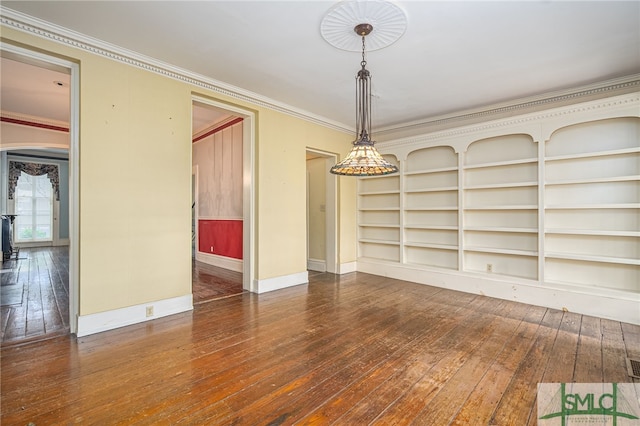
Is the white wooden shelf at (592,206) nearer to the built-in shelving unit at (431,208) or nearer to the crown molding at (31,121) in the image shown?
the built-in shelving unit at (431,208)

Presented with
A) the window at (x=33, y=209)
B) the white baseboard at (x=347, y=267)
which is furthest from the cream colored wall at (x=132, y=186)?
the window at (x=33, y=209)

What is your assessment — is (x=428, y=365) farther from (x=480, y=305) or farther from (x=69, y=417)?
(x=69, y=417)

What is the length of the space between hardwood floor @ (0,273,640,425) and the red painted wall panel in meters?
2.18

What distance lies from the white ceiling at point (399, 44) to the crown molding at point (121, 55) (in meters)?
0.06

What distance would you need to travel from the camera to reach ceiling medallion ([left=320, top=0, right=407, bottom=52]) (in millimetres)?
2256

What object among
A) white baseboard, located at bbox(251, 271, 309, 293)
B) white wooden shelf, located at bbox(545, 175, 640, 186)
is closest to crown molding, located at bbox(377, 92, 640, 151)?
white wooden shelf, located at bbox(545, 175, 640, 186)

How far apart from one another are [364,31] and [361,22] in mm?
104

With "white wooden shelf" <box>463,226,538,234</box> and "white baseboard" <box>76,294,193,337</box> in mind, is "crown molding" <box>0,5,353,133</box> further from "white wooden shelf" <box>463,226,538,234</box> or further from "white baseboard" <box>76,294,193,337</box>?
"white wooden shelf" <box>463,226,538,234</box>

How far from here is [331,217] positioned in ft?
18.6

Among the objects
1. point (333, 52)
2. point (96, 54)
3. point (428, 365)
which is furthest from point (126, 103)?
point (428, 365)

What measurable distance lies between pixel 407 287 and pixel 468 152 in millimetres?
2403

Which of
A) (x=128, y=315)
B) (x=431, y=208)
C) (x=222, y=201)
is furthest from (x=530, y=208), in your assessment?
(x=222, y=201)

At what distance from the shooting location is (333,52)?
2969 mm

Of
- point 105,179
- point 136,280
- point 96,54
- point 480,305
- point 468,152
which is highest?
point 96,54
